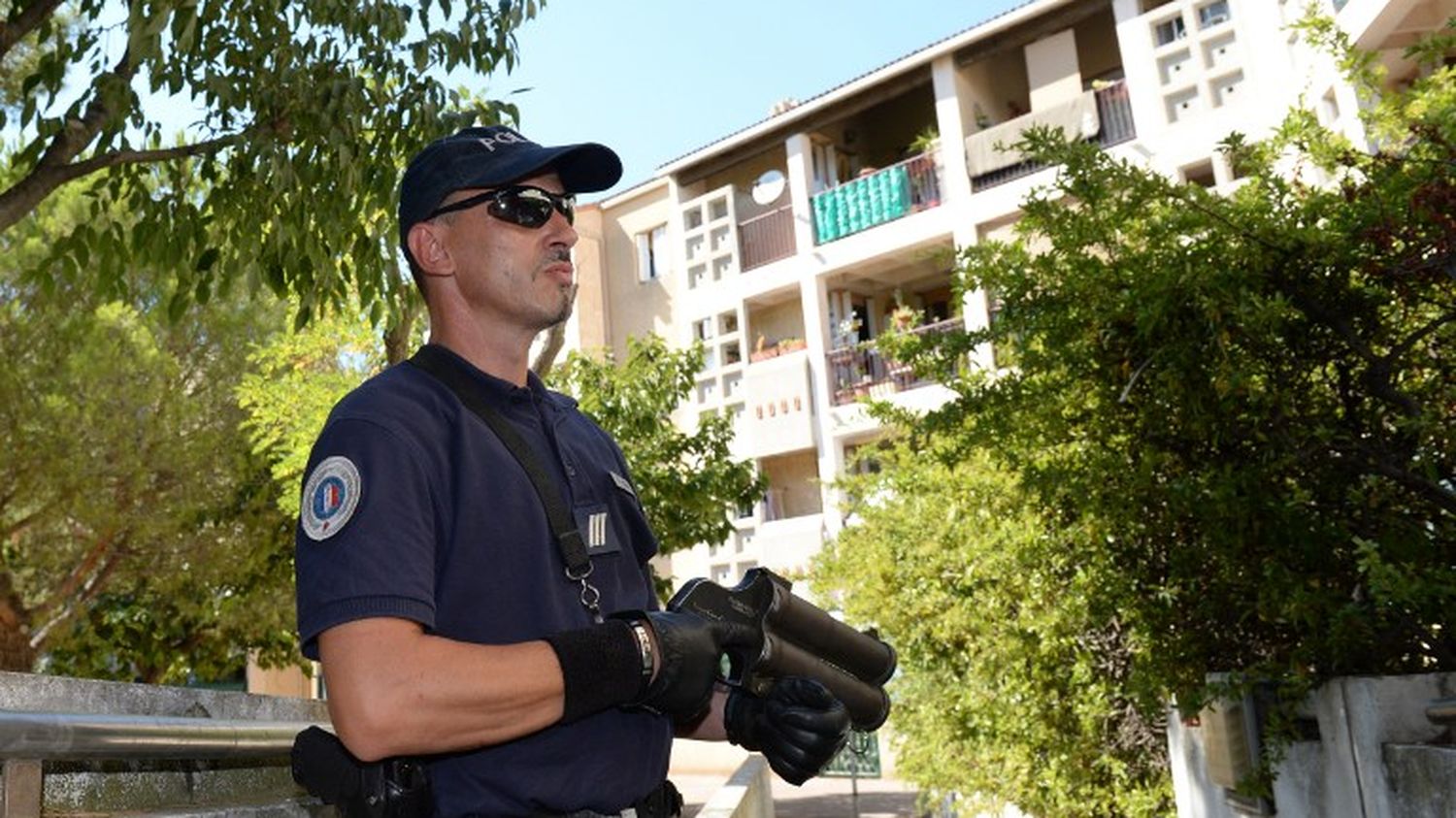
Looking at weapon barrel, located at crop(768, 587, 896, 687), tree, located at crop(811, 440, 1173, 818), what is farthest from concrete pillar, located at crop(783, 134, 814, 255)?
weapon barrel, located at crop(768, 587, 896, 687)

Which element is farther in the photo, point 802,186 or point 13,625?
point 802,186

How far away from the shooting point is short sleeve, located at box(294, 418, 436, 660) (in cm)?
171

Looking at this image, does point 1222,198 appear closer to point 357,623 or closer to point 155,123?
→ point 357,623

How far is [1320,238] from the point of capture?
4504 mm

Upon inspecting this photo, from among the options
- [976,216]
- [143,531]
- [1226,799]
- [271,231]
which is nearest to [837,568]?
[1226,799]

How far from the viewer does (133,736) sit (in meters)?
2.00

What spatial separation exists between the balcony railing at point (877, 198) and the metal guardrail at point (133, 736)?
2074 cm

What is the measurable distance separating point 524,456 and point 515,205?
0.49 meters

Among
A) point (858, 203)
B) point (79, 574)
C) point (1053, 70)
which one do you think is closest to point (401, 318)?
point (79, 574)

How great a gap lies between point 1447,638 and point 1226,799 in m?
2.21

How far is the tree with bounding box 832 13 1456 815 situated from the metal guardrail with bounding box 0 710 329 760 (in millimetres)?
3399

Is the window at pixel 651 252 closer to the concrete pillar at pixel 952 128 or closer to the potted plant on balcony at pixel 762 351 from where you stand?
the potted plant on balcony at pixel 762 351

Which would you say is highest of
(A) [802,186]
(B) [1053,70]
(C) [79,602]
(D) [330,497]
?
(B) [1053,70]

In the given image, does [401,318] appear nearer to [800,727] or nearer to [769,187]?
[800,727]
